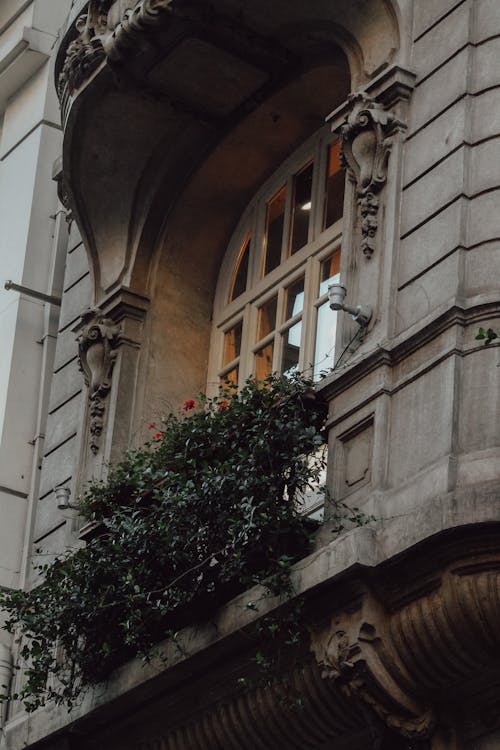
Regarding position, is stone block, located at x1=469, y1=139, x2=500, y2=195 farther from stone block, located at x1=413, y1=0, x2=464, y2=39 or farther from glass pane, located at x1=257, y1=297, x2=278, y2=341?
glass pane, located at x1=257, y1=297, x2=278, y2=341

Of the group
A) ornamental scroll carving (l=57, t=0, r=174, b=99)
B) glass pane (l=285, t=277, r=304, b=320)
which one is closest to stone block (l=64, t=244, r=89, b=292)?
ornamental scroll carving (l=57, t=0, r=174, b=99)

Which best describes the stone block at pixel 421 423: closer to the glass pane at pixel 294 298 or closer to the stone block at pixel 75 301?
the glass pane at pixel 294 298

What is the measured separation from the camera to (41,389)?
66.3ft

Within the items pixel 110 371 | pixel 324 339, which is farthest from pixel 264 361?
pixel 110 371

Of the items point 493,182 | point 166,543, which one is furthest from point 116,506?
point 493,182

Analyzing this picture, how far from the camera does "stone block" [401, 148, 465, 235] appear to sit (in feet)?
45.1

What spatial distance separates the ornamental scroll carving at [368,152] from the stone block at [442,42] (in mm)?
462

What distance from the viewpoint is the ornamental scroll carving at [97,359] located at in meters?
17.6

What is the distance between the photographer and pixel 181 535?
14.1 metres

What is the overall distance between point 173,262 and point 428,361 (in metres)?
5.57

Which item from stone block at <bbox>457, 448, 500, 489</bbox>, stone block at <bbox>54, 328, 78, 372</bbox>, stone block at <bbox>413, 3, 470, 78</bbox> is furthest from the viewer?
stone block at <bbox>54, 328, 78, 372</bbox>

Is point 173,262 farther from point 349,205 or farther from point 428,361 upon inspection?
point 428,361

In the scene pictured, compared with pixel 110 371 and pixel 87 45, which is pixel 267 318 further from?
pixel 87 45

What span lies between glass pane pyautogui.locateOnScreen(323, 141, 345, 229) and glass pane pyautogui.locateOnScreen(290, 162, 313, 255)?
0.27 meters
